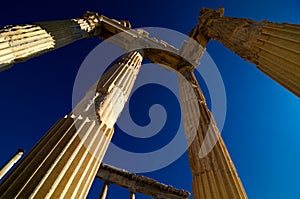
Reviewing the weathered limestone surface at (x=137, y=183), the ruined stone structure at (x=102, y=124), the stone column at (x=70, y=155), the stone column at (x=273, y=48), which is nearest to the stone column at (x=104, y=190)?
the weathered limestone surface at (x=137, y=183)

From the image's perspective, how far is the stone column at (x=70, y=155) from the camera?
3141 millimetres

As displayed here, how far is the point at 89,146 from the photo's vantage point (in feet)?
13.9

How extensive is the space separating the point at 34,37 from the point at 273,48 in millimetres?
6092

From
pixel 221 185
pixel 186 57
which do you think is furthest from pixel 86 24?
pixel 221 185

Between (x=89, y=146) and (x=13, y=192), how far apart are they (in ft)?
4.91

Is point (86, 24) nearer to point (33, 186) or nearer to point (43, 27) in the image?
point (43, 27)

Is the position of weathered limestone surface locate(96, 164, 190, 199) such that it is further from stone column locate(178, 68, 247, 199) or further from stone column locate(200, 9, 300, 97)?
stone column locate(200, 9, 300, 97)

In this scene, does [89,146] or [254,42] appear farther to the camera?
[254,42]

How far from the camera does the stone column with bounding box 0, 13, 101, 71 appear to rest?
4805 millimetres

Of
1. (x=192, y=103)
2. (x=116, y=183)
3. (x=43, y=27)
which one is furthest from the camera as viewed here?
(x=116, y=183)

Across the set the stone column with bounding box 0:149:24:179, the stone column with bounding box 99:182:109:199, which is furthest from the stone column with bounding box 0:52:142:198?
the stone column with bounding box 0:149:24:179

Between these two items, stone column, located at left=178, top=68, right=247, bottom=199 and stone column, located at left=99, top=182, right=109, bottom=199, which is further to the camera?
stone column, located at left=99, top=182, right=109, bottom=199

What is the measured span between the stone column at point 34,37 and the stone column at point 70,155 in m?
1.87

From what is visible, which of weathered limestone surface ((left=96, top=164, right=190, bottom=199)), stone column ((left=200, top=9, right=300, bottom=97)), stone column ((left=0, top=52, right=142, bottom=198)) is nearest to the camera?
stone column ((left=0, top=52, right=142, bottom=198))
